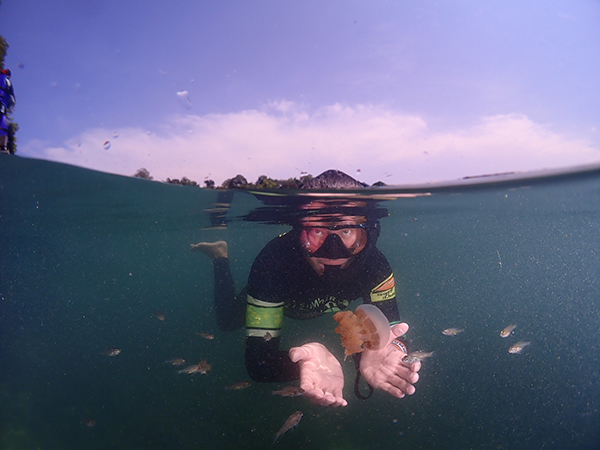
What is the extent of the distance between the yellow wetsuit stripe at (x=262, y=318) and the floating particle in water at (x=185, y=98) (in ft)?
12.1

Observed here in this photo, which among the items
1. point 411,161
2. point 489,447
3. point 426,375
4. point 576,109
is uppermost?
point 576,109

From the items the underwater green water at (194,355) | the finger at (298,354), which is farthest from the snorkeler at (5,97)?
the finger at (298,354)

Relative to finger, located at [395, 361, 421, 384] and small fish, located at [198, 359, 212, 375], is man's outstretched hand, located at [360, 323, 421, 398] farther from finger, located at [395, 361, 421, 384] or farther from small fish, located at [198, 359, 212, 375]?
small fish, located at [198, 359, 212, 375]

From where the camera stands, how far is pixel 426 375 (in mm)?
22969

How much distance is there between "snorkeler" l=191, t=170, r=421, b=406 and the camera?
431cm

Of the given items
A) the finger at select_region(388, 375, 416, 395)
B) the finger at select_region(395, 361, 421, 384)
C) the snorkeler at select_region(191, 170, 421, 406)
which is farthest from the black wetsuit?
the finger at select_region(395, 361, 421, 384)

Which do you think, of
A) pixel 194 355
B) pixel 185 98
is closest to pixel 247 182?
pixel 185 98

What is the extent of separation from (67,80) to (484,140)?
845 cm

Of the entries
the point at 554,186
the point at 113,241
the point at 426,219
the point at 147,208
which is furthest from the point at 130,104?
the point at 113,241

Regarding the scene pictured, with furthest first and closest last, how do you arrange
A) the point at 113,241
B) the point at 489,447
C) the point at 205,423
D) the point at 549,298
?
the point at 549,298 → the point at 113,241 → the point at 489,447 → the point at 205,423

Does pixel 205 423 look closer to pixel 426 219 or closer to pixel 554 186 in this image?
pixel 426 219

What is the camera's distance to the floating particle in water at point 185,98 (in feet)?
17.3

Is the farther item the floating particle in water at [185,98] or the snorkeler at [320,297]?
the floating particle in water at [185,98]

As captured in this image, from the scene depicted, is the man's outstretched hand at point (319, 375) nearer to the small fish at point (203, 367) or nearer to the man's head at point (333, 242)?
the man's head at point (333, 242)
